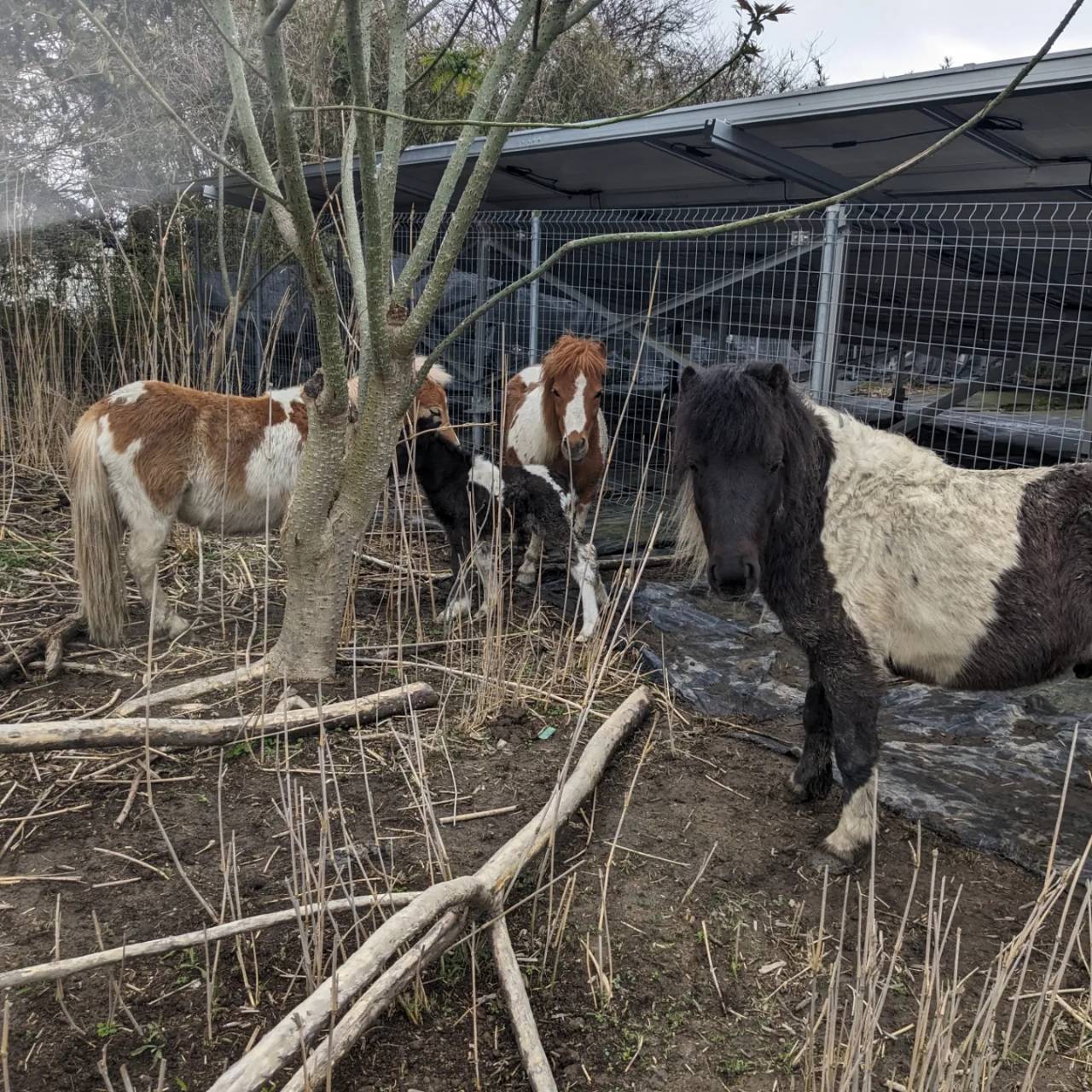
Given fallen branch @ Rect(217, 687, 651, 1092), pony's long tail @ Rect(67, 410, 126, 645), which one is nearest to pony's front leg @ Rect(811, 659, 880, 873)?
fallen branch @ Rect(217, 687, 651, 1092)

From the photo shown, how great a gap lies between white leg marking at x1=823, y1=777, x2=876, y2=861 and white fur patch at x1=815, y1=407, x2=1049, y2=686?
1.36ft

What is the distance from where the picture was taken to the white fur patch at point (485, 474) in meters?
4.72

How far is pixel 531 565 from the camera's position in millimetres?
5434

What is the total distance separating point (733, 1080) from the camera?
179 centimetres

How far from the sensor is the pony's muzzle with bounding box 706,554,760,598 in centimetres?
231

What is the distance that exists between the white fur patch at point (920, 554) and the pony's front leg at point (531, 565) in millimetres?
2862

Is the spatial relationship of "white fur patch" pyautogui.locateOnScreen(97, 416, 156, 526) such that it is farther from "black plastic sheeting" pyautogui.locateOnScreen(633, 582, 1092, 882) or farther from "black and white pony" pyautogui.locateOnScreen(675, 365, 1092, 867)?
"black and white pony" pyautogui.locateOnScreen(675, 365, 1092, 867)

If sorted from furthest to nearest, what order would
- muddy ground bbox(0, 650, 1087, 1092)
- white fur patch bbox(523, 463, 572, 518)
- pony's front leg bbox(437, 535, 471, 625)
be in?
white fur patch bbox(523, 463, 572, 518) < pony's front leg bbox(437, 535, 471, 625) < muddy ground bbox(0, 650, 1087, 1092)

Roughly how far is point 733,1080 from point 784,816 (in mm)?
1154

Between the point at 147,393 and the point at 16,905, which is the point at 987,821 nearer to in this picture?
the point at 16,905

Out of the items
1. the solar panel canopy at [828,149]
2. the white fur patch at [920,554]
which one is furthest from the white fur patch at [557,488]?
the white fur patch at [920,554]

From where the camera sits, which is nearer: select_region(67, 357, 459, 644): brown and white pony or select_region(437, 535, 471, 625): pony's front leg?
select_region(67, 357, 459, 644): brown and white pony

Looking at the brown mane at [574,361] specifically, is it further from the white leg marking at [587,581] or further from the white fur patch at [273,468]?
the white fur patch at [273,468]

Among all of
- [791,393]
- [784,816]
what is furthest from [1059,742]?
[791,393]
